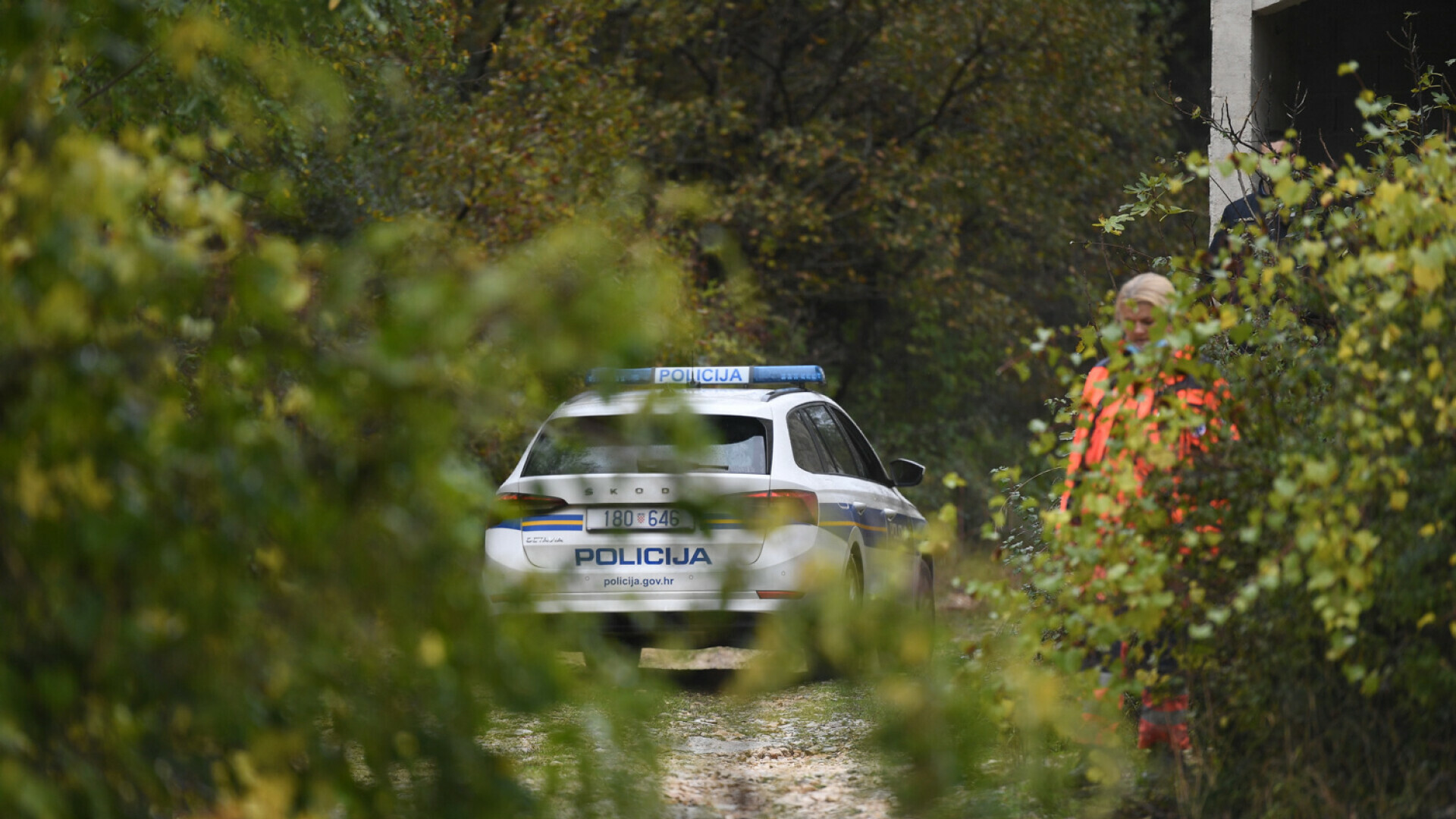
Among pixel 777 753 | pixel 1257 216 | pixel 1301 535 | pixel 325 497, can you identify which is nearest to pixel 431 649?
pixel 325 497

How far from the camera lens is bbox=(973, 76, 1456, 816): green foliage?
12.3 feet

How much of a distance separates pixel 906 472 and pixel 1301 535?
6.17 m

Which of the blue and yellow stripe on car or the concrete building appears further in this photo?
the concrete building

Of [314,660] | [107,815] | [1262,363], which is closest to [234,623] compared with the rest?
[314,660]

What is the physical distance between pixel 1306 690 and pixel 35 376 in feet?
10.4

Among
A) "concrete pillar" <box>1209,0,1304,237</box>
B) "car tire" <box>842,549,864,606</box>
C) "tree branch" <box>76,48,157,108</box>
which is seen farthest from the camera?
"concrete pillar" <box>1209,0,1304,237</box>

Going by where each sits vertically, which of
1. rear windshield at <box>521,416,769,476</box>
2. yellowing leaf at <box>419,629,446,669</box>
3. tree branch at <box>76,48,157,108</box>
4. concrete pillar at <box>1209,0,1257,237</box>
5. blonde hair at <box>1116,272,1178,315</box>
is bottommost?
yellowing leaf at <box>419,629,446,669</box>

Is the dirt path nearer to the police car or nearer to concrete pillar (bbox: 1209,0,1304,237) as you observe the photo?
the police car

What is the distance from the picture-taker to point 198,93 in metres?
5.76

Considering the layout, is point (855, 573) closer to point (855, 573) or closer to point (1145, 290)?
point (855, 573)

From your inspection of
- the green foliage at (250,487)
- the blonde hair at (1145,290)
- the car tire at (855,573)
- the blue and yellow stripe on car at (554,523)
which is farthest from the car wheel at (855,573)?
the green foliage at (250,487)

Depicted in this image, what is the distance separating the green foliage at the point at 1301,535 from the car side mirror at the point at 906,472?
5261 mm

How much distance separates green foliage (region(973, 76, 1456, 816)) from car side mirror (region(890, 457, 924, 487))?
5.26 meters

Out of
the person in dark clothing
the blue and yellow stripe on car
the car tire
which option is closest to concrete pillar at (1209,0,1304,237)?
the person in dark clothing
